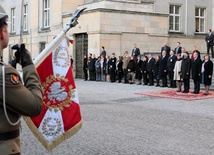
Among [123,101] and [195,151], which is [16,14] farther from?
[195,151]

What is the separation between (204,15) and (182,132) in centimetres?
3397

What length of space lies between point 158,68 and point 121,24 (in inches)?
315

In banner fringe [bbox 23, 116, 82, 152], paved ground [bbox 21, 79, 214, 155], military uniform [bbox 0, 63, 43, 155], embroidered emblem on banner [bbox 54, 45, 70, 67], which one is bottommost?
paved ground [bbox 21, 79, 214, 155]

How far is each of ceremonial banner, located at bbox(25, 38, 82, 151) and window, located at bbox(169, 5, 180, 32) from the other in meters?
36.0

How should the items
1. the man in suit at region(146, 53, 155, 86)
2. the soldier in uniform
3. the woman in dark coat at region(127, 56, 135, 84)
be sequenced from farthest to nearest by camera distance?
1. the woman in dark coat at region(127, 56, 135, 84)
2. the man in suit at region(146, 53, 155, 86)
3. the soldier in uniform

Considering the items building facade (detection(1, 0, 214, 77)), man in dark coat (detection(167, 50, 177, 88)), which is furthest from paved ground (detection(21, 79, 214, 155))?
building facade (detection(1, 0, 214, 77))

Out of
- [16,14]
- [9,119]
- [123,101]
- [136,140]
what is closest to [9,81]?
[9,119]

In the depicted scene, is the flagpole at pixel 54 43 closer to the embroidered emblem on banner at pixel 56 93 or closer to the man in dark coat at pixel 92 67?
the embroidered emblem on banner at pixel 56 93

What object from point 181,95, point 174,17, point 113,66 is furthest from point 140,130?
point 174,17

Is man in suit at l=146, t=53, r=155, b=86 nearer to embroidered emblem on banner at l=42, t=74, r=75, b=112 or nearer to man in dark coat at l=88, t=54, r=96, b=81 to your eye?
man in dark coat at l=88, t=54, r=96, b=81

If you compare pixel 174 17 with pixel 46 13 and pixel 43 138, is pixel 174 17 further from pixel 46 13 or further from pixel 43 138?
pixel 43 138

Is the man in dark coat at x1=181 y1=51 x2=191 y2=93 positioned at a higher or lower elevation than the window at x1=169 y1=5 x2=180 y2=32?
lower

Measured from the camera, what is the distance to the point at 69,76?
4508 millimetres

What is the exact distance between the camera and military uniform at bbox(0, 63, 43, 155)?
2.81 metres
